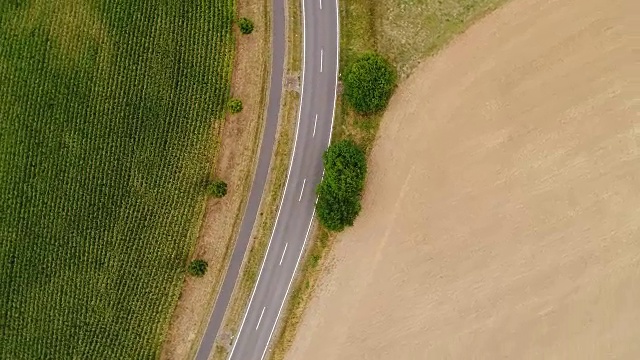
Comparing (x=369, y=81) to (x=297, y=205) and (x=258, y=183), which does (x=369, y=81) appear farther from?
(x=258, y=183)

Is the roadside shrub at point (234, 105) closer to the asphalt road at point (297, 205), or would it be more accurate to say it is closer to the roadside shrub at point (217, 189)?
the asphalt road at point (297, 205)

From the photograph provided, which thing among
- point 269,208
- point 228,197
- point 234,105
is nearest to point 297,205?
point 269,208

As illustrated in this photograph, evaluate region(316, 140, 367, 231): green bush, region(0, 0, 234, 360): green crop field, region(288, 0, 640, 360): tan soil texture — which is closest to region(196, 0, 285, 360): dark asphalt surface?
region(0, 0, 234, 360): green crop field

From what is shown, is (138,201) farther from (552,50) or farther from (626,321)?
(626,321)

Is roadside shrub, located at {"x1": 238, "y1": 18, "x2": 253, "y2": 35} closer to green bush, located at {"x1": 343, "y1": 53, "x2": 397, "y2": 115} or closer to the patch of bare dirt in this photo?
the patch of bare dirt

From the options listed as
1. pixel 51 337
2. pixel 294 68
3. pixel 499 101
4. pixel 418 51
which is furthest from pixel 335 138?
pixel 51 337

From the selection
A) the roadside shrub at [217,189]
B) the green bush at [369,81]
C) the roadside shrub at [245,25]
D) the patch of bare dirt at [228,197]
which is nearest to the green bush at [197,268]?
the patch of bare dirt at [228,197]
